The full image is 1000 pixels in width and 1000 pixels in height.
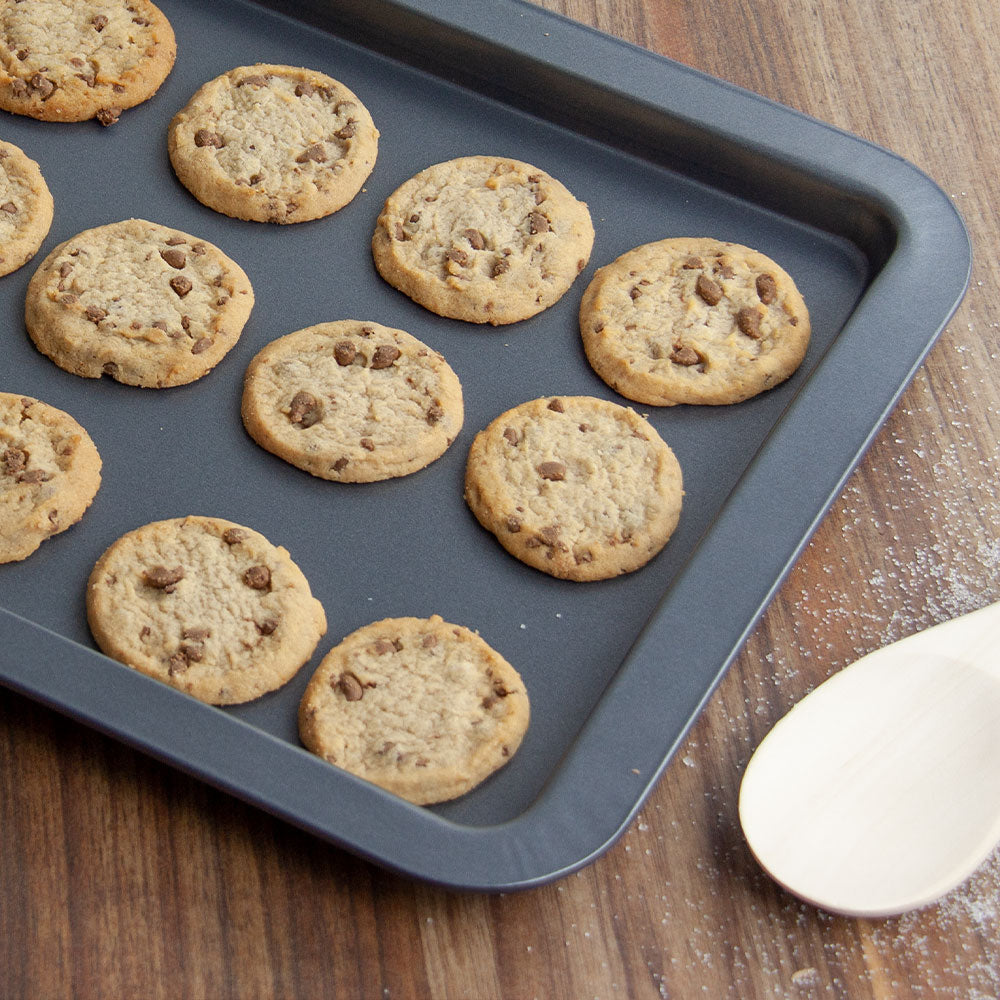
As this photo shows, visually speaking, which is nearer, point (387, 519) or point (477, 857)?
point (477, 857)

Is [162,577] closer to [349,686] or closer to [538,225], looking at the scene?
A: [349,686]

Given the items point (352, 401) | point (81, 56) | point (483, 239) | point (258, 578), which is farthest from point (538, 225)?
point (81, 56)

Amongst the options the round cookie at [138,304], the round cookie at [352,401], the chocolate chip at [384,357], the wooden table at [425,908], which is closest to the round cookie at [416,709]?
the wooden table at [425,908]

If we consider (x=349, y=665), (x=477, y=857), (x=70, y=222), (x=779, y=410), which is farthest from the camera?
(x=70, y=222)

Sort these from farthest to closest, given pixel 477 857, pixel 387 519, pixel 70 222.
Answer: pixel 70 222 → pixel 387 519 → pixel 477 857

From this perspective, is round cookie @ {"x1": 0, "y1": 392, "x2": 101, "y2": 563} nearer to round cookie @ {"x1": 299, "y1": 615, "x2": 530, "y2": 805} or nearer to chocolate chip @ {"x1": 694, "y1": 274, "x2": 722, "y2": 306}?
round cookie @ {"x1": 299, "y1": 615, "x2": 530, "y2": 805}

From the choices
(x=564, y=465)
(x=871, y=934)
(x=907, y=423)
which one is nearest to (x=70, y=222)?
(x=564, y=465)

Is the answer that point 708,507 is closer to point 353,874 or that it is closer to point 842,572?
point 842,572
